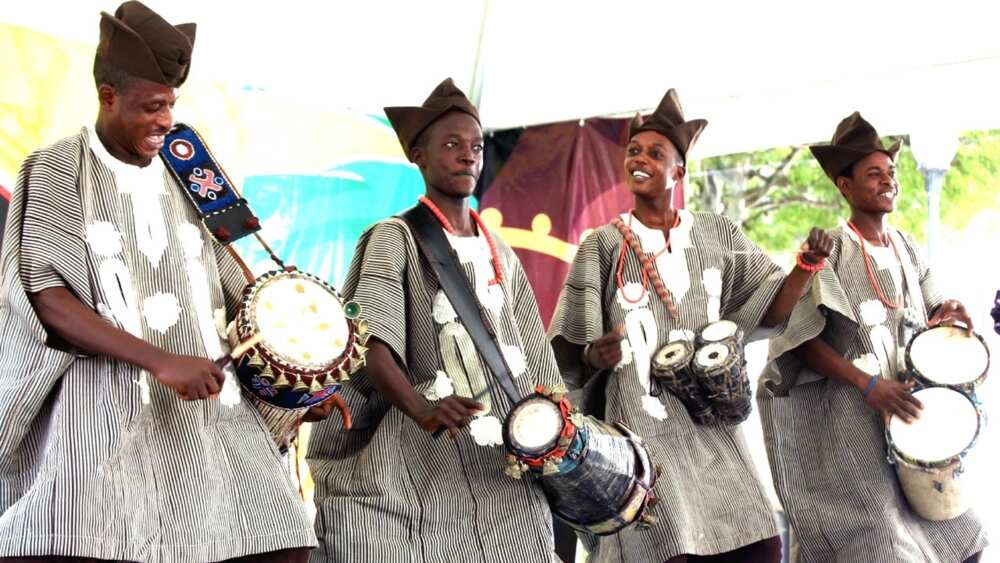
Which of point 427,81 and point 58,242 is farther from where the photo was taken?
point 427,81

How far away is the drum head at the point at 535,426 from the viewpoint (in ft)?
11.7

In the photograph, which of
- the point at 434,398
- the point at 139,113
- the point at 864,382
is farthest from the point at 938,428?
the point at 139,113

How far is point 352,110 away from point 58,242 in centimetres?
294

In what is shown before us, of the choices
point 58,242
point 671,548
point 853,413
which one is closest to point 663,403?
point 671,548

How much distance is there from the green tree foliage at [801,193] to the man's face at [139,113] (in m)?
10.5

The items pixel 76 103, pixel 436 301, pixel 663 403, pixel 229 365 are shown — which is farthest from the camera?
pixel 76 103

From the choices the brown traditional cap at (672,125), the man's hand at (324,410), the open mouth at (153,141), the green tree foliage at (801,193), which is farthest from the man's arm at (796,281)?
the green tree foliage at (801,193)

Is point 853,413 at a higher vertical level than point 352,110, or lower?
lower

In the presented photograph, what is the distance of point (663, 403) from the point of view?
4.45m

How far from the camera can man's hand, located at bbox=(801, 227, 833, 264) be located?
4.36m

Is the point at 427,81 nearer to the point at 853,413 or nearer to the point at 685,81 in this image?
the point at 685,81

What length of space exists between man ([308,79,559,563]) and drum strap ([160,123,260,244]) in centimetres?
55

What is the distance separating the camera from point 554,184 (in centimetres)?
645

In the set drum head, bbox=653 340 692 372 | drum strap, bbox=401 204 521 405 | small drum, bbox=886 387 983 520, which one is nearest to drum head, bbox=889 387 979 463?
small drum, bbox=886 387 983 520
